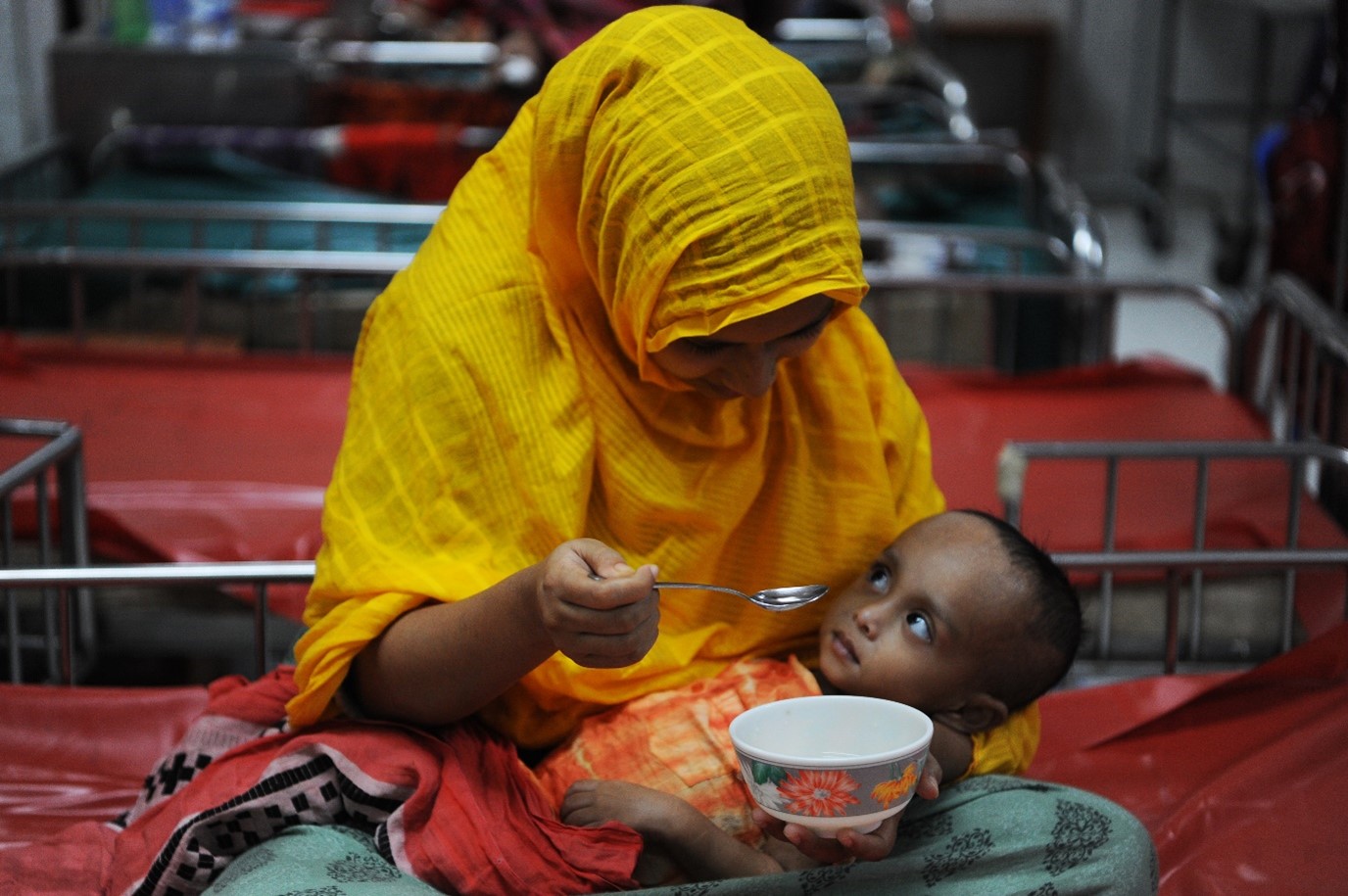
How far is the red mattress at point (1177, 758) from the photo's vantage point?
176 centimetres

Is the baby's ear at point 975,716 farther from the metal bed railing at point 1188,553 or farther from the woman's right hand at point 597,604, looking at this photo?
the woman's right hand at point 597,604

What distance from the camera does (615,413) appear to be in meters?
1.59

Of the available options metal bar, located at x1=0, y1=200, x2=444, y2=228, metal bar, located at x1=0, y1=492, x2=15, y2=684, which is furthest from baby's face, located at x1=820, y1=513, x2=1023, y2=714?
metal bar, located at x1=0, y1=200, x2=444, y2=228

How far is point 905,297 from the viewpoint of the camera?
398 cm

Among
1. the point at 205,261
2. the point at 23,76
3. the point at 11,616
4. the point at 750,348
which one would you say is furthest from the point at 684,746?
the point at 23,76

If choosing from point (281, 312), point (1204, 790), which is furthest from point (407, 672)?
point (281, 312)

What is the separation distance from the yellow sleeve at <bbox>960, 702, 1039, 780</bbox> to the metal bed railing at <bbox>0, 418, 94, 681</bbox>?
1.12 metres

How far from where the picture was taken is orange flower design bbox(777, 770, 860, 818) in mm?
1322

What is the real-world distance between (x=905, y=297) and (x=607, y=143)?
8.71 ft

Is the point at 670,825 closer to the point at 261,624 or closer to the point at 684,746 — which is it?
the point at 684,746

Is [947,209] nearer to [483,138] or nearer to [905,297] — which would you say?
[905,297]

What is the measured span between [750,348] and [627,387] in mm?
185

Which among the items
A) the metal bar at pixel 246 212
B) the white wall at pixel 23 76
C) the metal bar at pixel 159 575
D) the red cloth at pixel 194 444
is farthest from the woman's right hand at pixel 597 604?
the white wall at pixel 23 76

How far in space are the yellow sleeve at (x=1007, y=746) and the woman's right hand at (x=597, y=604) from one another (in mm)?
522
